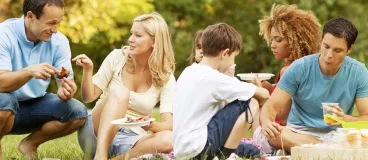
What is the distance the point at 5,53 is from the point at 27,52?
0.20 m

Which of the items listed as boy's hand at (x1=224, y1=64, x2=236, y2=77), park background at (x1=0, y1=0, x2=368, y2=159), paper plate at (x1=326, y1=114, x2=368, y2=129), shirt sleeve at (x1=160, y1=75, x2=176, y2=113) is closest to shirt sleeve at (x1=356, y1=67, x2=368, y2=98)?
paper plate at (x1=326, y1=114, x2=368, y2=129)

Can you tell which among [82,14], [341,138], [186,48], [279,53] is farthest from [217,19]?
[341,138]

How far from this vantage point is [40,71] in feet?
17.3

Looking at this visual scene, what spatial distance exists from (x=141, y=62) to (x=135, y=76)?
0.11 m

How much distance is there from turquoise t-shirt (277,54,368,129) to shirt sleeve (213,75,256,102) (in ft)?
1.92

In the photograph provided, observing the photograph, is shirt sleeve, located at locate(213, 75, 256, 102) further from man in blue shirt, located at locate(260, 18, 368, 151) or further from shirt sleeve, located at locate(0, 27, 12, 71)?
shirt sleeve, located at locate(0, 27, 12, 71)

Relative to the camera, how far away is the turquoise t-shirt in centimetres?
568

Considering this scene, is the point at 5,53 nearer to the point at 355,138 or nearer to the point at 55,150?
the point at 55,150

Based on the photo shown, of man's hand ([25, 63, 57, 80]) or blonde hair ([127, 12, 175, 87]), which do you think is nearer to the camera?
man's hand ([25, 63, 57, 80])

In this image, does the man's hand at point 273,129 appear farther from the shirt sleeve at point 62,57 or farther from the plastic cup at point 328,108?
the shirt sleeve at point 62,57

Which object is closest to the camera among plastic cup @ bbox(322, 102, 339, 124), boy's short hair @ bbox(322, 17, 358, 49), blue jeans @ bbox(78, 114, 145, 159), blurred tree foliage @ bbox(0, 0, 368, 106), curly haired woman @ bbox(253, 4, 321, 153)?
plastic cup @ bbox(322, 102, 339, 124)

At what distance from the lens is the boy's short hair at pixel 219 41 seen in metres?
5.29

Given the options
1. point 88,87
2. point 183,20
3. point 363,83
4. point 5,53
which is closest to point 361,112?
point 363,83

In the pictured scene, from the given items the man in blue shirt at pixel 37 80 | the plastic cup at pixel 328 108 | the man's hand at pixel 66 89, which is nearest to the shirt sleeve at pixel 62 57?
the man in blue shirt at pixel 37 80
